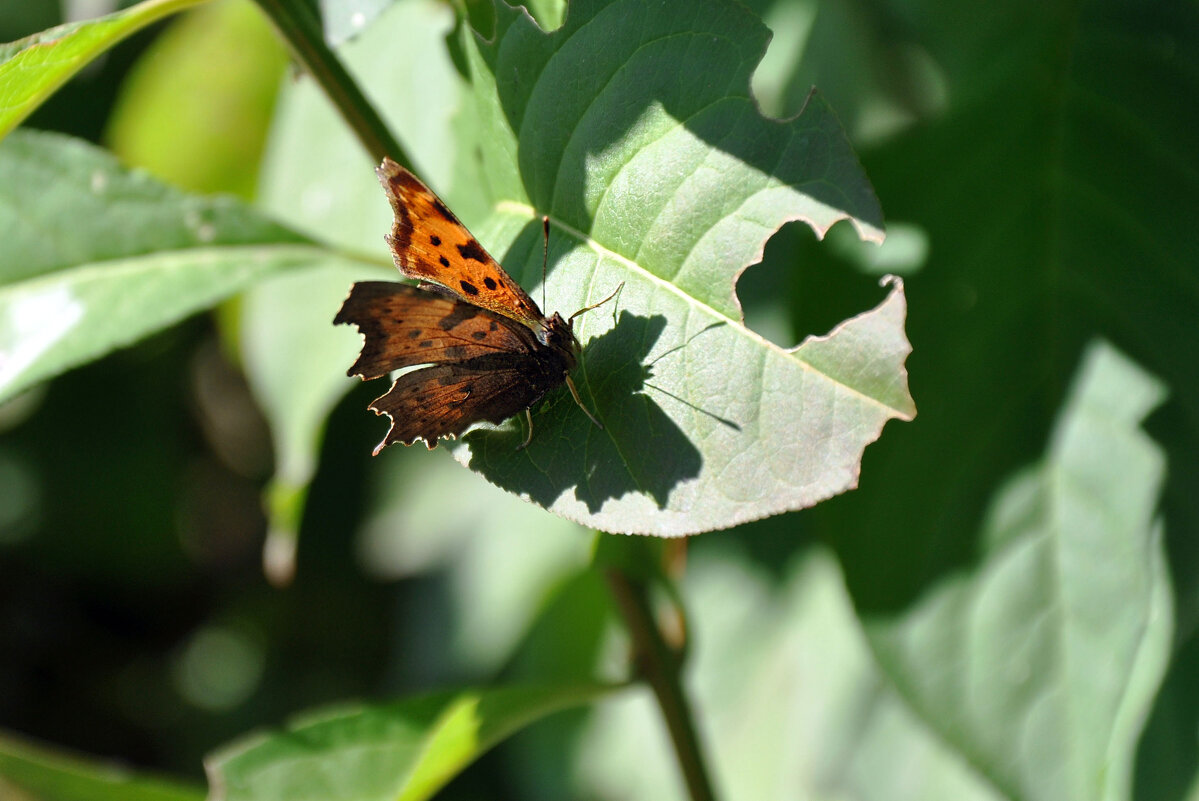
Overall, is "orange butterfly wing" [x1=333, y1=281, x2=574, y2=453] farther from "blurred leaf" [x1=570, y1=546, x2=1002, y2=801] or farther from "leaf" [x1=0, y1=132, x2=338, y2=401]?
"blurred leaf" [x1=570, y1=546, x2=1002, y2=801]

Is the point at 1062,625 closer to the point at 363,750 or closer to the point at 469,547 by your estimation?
the point at 363,750

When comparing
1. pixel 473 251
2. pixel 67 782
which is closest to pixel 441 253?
pixel 473 251

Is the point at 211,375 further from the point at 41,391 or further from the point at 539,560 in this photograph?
the point at 539,560

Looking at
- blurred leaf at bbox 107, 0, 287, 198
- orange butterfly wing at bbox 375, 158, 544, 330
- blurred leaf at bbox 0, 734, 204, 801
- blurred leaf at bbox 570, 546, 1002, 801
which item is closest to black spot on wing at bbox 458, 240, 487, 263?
orange butterfly wing at bbox 375, 158, 544, 330

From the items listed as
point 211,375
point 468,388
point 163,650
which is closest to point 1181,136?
point 468,388

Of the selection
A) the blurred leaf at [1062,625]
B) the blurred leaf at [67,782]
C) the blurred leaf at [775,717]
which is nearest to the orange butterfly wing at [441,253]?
the blurred leaf at [1062,625]

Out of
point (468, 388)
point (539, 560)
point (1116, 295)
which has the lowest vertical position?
point (539, 560)
